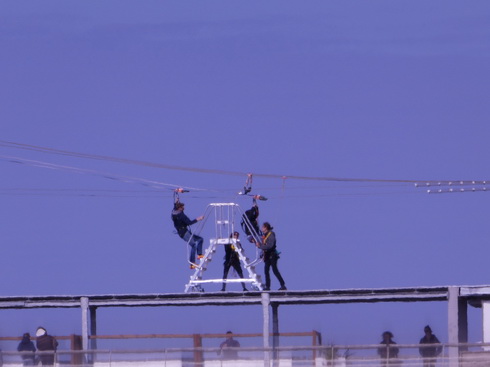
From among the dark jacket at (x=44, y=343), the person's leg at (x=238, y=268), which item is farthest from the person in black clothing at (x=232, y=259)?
the dark jacket at (x=44, y=343)

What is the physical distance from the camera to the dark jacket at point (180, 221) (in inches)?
1765

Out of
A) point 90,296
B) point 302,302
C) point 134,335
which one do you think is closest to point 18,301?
point 90,296

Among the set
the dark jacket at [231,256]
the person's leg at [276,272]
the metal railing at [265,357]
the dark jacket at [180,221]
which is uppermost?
the dark jacket at [180,221]

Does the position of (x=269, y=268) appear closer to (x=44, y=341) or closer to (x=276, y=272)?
(x=276, y=272)

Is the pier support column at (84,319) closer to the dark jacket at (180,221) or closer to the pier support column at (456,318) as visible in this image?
the dark jacket at (180,221)

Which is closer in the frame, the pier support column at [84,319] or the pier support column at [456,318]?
the pier support column at [456,318]

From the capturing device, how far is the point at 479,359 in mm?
36031

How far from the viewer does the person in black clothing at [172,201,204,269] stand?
147 ft

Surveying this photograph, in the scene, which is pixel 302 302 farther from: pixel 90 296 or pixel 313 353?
pixel 313 353

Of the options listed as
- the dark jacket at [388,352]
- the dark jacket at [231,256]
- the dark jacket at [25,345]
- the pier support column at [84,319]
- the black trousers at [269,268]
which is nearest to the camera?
the dark jacket at [388,352]

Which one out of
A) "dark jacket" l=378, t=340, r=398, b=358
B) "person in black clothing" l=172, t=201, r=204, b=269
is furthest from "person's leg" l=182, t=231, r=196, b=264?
"dark jacket" l=378, t=340, r=398, b=358

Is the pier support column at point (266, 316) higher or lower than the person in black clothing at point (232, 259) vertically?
lower

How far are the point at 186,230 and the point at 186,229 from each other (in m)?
0.05

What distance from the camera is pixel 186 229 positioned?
149 feet
